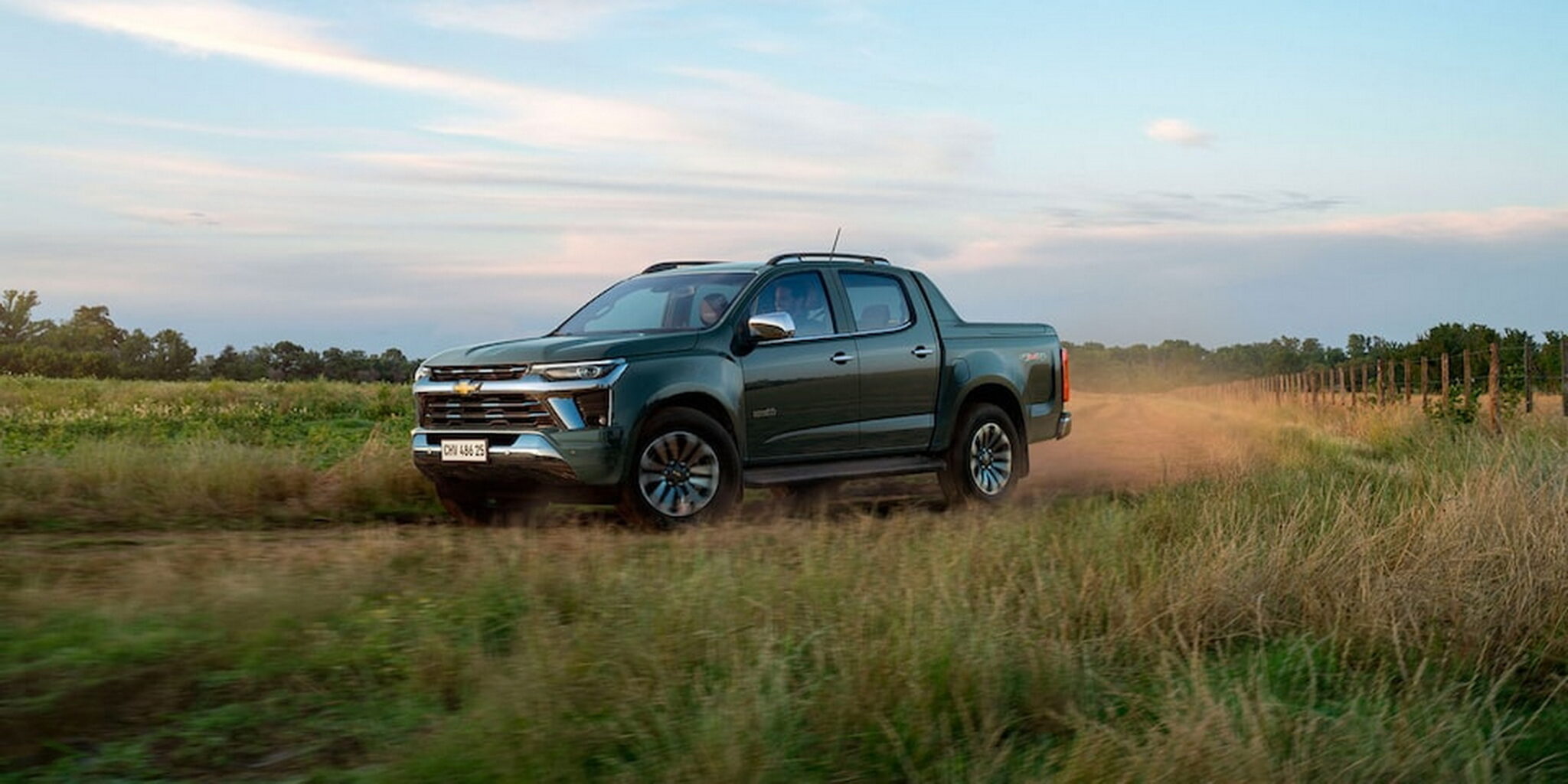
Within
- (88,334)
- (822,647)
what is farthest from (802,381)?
(88,334)

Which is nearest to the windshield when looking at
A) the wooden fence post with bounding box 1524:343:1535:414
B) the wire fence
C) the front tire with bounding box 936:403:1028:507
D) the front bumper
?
the front bumper

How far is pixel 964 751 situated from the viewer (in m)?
4.81

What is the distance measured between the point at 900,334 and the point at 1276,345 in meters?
133

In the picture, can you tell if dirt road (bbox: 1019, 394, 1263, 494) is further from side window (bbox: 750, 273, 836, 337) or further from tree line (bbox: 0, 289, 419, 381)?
tree line (bbox: 0, 289, 419, 381)

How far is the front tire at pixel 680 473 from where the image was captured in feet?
31.7

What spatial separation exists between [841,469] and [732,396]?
53.1 inches

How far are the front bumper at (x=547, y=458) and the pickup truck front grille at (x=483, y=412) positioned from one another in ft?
0.24

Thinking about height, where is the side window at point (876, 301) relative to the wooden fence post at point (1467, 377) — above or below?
above

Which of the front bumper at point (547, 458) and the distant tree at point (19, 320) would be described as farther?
the distant tree at point (19, 320)

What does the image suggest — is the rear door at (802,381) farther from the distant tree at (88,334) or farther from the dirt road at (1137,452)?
the distant tree at (88,334)

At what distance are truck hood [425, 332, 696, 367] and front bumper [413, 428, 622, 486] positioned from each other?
490 mm

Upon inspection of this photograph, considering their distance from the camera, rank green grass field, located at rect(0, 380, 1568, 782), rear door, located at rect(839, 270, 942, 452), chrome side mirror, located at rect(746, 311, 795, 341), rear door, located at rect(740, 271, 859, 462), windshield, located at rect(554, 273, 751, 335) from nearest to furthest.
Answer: green grass field, located at rect(0, 380, 1568, 782)
chrome side mirror, located at rect(746, 311, 795, 341)
rear door, located at rect(740, 271, 859, 462)
windshield, located at rect(554, 273, 751, 335)
rear door, located at rect(839, 270, 942, 452)

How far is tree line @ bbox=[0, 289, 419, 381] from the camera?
4162 centimetres

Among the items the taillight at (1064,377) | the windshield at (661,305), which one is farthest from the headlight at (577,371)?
the taillight at (1064,377)
